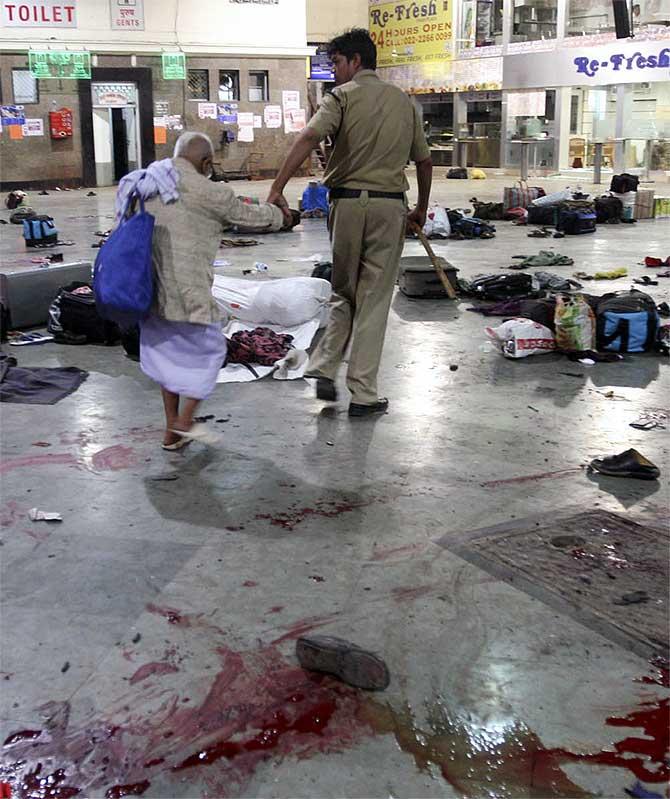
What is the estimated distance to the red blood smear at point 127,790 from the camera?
2.36 meters

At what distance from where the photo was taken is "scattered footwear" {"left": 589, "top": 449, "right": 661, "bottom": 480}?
441 centimetres

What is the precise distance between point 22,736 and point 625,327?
5.27m

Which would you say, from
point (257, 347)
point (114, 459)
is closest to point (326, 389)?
point (257, 347)

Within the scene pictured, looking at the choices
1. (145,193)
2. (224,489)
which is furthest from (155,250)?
(224,489)

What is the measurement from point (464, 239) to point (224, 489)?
10.1m

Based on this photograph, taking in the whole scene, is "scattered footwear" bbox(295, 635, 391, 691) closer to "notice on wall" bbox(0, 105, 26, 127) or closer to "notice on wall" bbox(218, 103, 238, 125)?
"notice on wall" bbox(0, 105, 26, 127)

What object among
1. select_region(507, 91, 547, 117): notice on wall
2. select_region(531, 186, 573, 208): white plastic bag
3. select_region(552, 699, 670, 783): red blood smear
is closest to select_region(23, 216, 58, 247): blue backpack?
select_region(531, 186, 573, 208): white plastic bag

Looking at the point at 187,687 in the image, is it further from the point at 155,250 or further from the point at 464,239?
the point at 464,239

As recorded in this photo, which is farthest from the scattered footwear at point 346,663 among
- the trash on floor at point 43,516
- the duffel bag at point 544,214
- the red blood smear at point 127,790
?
the duffel bag at point 544,214

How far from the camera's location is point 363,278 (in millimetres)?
5375

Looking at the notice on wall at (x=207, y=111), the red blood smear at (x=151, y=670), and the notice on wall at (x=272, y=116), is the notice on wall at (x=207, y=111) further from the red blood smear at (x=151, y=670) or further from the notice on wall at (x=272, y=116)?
the red blood smear at (x=151, y=670)

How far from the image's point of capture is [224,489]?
170 inches

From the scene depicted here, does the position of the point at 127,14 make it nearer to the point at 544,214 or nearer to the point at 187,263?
the point at 544,214

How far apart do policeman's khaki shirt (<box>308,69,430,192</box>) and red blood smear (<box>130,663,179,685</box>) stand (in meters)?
3.08
